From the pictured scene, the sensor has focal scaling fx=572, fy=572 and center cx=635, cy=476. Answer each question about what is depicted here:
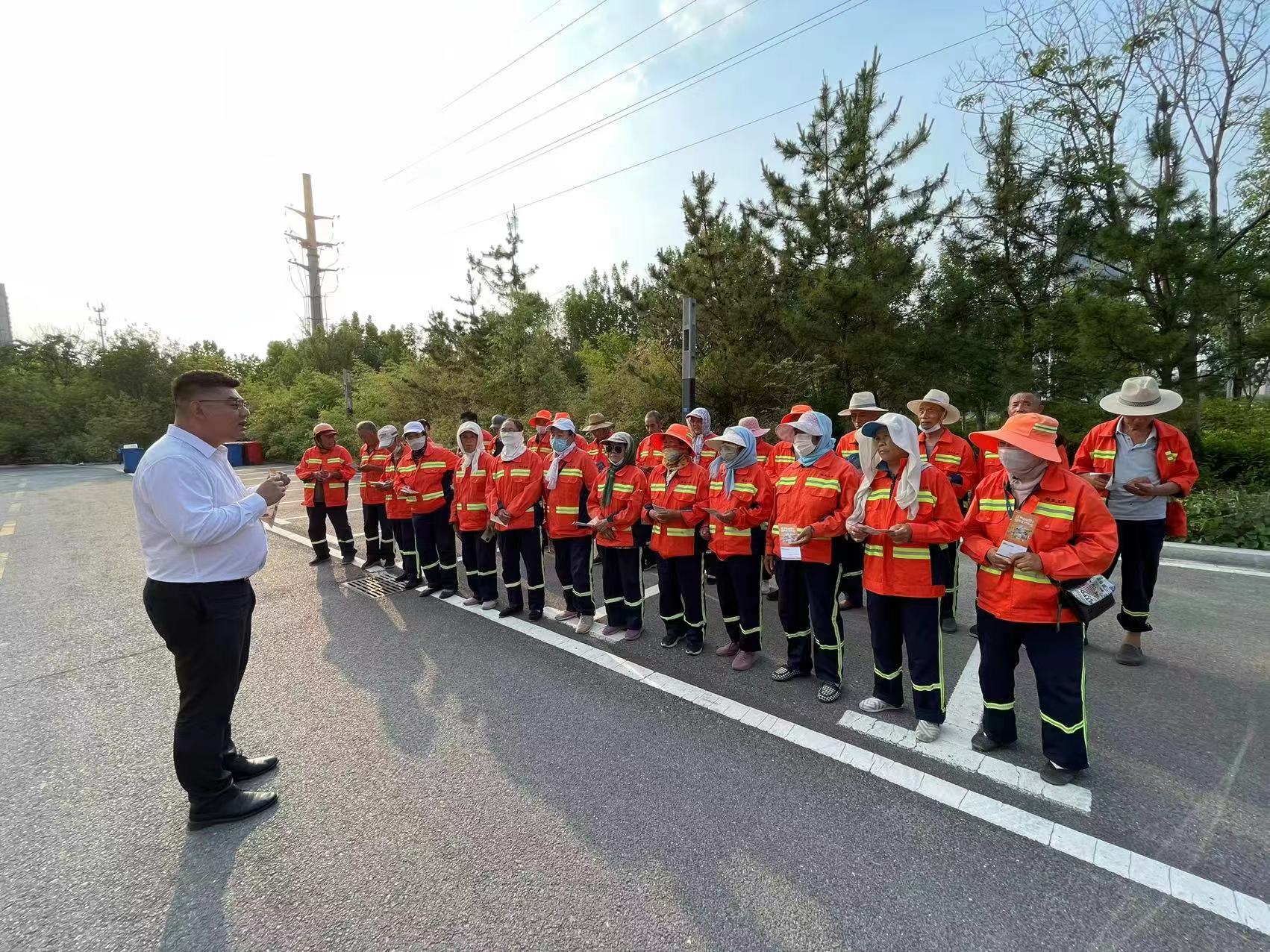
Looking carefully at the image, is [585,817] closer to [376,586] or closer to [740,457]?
[740,457]

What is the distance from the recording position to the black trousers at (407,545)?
6.84 meters

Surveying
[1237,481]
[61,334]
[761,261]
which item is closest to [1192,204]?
[1237,481]

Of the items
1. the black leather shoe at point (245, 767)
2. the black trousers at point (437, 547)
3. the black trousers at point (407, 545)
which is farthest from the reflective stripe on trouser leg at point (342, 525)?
the black leather shoe at point (245, 767)

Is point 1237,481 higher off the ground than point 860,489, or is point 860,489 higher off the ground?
point 860,489

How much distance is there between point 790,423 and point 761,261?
9.60 metres

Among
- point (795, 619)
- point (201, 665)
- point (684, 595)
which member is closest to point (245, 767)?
point (201, 665)

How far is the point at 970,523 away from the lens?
3.17 metres

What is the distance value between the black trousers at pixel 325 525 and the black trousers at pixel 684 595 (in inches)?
196

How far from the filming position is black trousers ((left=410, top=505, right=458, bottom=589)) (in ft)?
20.9

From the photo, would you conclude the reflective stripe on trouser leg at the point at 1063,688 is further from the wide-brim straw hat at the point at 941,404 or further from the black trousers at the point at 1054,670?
the wide-brim straw hat at the point at 941,404

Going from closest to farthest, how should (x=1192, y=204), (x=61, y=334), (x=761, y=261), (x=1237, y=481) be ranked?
(x=1192, y=204)
(x=1237, y=481)
(x=761, y=261)
(x=61, y=334)

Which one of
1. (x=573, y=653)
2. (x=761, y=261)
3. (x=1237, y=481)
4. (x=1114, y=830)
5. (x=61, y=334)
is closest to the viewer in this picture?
(x=1114, y=830)

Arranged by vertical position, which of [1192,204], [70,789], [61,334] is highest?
[61,334]

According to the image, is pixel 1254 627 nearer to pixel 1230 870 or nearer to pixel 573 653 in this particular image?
pixel 1230 870
